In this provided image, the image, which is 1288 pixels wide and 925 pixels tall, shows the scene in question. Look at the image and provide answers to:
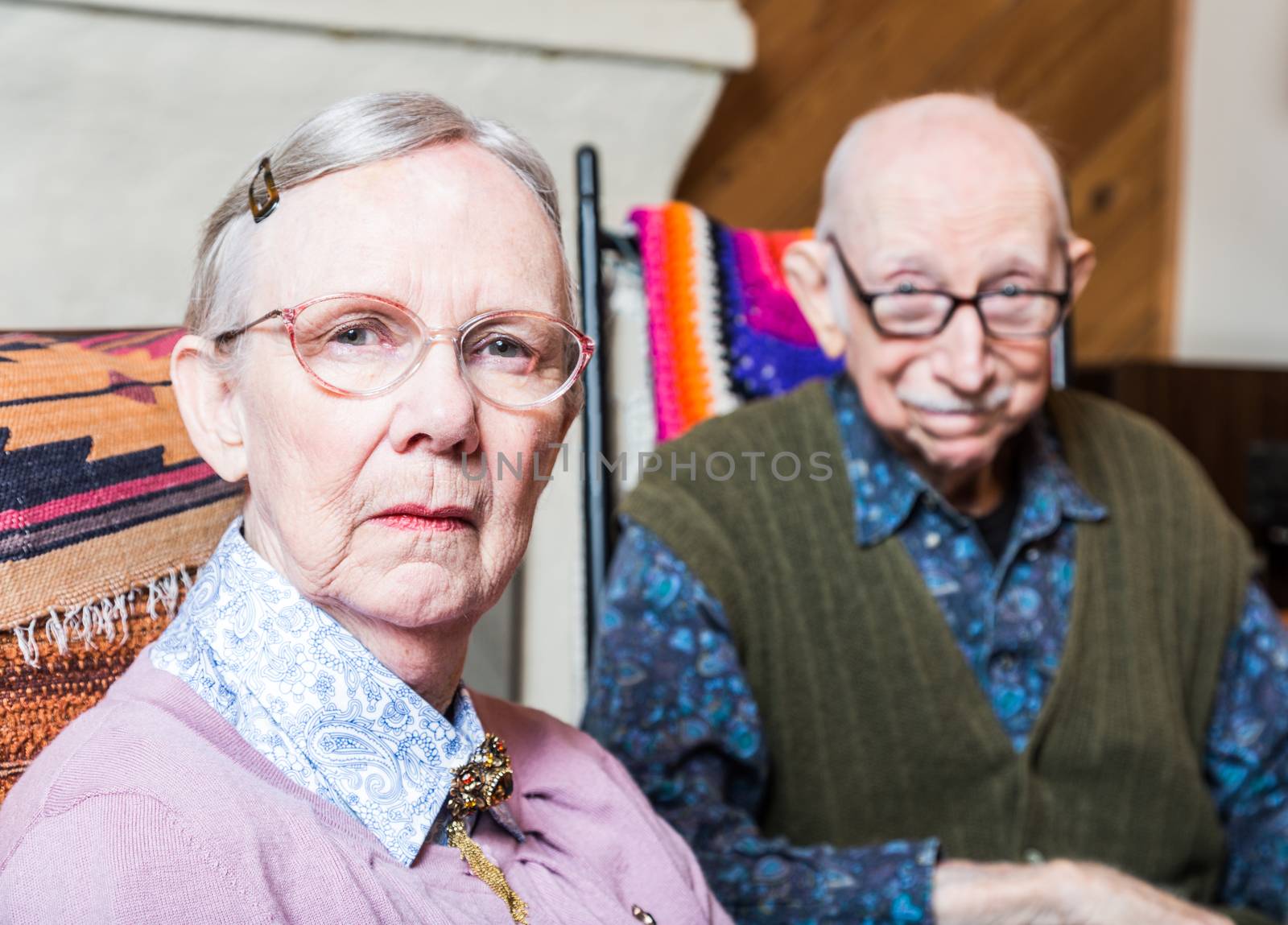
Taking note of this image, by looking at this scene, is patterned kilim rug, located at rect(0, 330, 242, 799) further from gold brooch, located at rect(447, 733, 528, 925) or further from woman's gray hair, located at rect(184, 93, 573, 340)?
gold brooch, located at rect(447, 733, 528, 925)

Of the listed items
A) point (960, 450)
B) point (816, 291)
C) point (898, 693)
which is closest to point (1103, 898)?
point (898, 693)

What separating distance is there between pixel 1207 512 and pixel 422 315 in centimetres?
114

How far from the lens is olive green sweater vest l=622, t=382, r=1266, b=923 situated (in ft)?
4.17

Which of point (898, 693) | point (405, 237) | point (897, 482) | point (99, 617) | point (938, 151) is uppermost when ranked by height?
point (938, 151)

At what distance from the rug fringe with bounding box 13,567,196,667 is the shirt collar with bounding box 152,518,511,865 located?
0.11 m

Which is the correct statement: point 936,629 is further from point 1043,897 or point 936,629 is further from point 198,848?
point 198,848

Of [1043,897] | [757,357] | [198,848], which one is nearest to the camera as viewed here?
[198,848]

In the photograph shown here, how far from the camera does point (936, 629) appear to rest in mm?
1285

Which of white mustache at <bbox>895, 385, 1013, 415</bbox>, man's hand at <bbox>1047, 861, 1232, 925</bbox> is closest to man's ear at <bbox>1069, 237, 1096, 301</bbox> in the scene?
white mustache at <bbox>895, 385, 1013, 415</bbox>

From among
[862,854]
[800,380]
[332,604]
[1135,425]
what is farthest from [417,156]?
[1135,425]

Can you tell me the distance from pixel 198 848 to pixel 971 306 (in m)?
0.91

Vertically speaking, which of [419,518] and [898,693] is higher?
[419,518]

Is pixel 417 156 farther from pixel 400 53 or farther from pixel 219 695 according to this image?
pixel 400 53

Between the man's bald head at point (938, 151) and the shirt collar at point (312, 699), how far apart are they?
812mm
